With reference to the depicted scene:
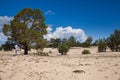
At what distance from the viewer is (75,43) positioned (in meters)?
146

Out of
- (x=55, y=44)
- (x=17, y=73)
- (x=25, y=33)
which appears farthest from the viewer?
(x=55, y=44)

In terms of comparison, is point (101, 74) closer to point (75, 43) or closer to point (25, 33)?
point (25, 33)

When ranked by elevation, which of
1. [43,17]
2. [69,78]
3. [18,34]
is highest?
[43,17]

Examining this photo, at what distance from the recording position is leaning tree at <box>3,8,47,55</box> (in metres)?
41.3

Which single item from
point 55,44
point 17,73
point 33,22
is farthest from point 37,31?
point 55,44

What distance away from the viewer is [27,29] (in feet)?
137

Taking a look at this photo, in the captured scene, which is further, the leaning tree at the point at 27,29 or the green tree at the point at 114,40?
the green tree at the point at 114,40

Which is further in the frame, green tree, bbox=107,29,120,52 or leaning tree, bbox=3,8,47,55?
green tree, bbox=107,29,120,52

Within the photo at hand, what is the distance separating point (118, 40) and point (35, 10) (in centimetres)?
4302

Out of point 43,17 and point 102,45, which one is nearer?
point 43,17

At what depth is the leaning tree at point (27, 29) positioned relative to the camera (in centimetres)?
4134

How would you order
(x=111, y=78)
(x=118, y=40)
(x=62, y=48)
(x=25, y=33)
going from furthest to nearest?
(x=118, y=40) < (x=62, y=48) < (x=25, y=33) < (x=111, y=78)

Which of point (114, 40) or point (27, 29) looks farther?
point (114, 40)

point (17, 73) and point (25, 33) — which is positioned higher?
point (25, 33)
